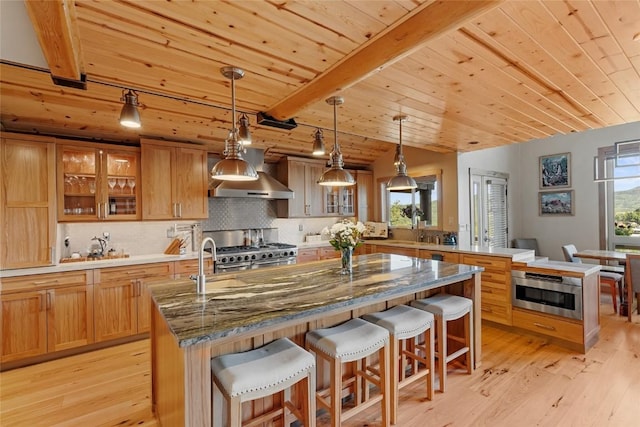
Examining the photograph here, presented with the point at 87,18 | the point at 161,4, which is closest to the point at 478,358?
the point at 161,4

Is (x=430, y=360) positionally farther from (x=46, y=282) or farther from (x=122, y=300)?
(x=46, y=282)

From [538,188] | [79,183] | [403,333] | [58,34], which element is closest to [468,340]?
[403,333]

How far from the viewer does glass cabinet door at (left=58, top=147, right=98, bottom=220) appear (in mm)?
3486

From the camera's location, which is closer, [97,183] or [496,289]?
[97,183]

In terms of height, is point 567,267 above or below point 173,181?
below

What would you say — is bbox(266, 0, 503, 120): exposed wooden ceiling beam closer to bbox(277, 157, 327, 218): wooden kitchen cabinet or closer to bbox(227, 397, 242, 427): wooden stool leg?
bbox(227, 397, 242, 427): wooden stool leg

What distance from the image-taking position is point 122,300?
11.4 feet

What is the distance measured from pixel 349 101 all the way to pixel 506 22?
1344mm

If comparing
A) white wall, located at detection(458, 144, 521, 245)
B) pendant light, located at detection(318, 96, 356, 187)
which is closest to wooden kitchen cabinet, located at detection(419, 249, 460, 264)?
white wall, located at detection(458, 144, 521, 245)

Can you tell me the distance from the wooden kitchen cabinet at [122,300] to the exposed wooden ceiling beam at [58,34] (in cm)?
220

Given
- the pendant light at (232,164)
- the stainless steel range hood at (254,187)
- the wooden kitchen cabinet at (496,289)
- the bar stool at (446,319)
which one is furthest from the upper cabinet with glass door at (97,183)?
the wooden kitchen cabinet at (496,289)

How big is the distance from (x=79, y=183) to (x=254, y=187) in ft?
6.69

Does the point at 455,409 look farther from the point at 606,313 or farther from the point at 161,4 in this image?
the point at 606,313

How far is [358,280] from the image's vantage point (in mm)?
2406
